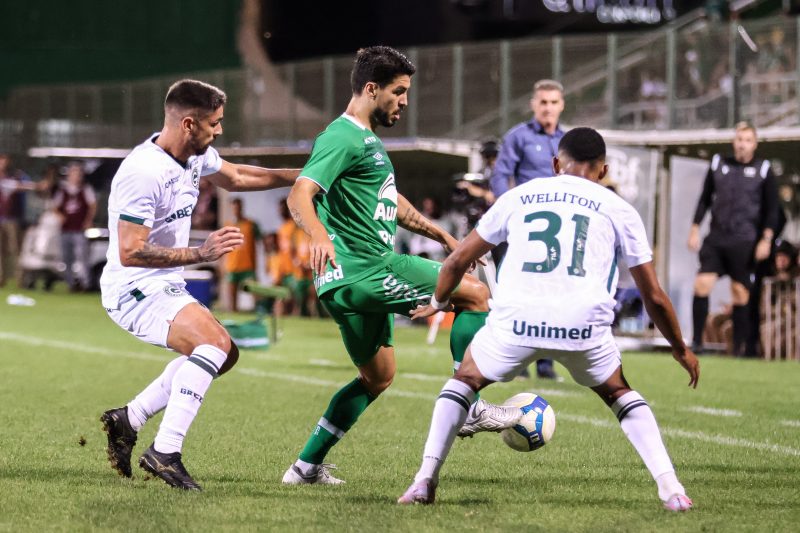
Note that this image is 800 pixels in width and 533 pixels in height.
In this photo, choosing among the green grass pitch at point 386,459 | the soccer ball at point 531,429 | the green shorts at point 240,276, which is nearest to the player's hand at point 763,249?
the green grass pitch at point 386,459

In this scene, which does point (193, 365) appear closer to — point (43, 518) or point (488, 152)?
point (43, 518)

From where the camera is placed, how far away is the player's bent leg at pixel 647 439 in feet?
19.5

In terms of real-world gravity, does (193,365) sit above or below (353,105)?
below

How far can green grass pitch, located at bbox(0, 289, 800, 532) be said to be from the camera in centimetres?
598

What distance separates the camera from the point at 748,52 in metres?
18.7

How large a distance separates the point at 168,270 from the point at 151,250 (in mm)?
436

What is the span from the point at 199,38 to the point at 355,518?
3328cm

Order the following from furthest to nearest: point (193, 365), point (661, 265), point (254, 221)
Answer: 1. point (254, 221)
2. point (661, 265)
3. point (193, 365)

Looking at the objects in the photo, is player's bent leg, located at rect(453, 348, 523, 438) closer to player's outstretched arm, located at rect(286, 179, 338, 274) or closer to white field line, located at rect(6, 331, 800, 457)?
player's outstretched arm, located at rect(286, 179, 338, 274)

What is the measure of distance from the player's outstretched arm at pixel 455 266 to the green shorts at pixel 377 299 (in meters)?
0.31

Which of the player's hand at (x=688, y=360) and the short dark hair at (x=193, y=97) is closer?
the player's hand at (x=688, y=360)

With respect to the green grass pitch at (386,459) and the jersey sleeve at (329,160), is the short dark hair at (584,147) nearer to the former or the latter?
the jersey sleeve at (329,160)

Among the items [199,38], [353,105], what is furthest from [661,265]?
[199,38]

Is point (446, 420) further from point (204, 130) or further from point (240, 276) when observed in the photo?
point (240, 276)
